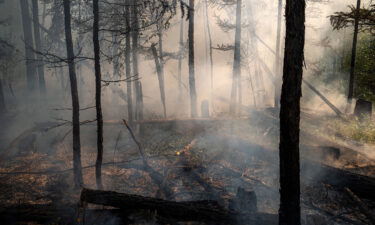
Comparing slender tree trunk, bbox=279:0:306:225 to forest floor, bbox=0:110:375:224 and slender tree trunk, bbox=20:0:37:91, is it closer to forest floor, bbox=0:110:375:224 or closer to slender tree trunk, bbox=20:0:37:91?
forest floor, bbox=0:110:375:224

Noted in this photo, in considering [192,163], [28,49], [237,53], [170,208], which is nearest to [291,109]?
[170,208]

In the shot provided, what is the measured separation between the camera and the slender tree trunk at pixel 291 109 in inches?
213

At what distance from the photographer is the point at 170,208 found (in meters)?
6.49

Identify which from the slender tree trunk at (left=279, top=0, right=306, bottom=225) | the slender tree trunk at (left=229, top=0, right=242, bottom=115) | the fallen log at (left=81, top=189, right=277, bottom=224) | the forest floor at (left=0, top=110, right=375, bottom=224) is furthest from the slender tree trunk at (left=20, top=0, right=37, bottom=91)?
the slender tree trunk at (left=279, top=0, right=306, bottom=225)

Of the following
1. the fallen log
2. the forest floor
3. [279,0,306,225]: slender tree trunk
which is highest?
[279,0,306,225]: slender tree trunk

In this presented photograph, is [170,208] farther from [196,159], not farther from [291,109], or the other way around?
[196,159]

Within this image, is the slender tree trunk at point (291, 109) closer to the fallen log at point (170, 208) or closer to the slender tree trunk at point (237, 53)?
the fallen log at point (170, 208)

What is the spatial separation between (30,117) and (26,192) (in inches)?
444

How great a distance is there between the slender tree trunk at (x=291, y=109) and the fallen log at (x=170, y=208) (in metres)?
0.55

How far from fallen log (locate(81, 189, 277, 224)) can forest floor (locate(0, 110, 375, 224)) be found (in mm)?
431

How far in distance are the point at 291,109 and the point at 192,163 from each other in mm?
6551

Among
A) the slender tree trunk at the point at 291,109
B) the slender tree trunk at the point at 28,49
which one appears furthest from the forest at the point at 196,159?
the slender tree trunk at the point at 28,49

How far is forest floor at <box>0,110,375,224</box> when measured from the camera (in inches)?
340

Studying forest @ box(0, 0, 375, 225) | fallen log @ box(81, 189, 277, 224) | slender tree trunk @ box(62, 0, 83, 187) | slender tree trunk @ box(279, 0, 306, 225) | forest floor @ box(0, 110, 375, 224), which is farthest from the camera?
slender tree trunk @ box(62, 0, 83, 187)
